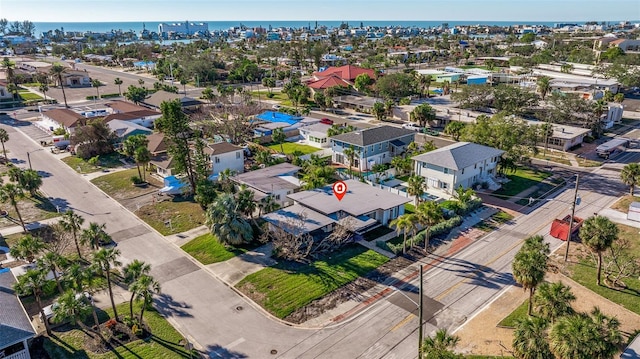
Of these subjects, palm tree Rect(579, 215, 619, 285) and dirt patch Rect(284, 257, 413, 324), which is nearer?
dirt patch Rect(284, 257, 413, 324)

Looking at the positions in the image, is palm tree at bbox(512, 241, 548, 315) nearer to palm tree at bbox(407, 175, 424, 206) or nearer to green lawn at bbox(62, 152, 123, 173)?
palm tree at bbox(407, 175, 424, 206)

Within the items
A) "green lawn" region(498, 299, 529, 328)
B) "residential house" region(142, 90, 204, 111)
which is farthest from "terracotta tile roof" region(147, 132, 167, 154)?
"green lawn" region(498, 299, 529, 328)

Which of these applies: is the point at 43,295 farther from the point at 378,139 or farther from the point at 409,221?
the point at 378,139

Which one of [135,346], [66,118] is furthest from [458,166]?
[66,118]

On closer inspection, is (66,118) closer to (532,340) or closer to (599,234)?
(532,340)

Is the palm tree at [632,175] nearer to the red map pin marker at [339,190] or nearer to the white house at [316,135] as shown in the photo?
the red map pin marker at [339,190]

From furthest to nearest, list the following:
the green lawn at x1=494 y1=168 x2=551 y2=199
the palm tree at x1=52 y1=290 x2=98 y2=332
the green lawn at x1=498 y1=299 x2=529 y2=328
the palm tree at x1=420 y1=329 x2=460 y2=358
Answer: the green lawn at x1=494 y1=168 x2=551 y2=199 < the green lawn at x1=498 y1=299 x2=529 y2=328 < the palm tree at x1=52 y1=290 x2=98 y2=332 < the palm tree at x1=420 y1=329 x2=460 y2=358

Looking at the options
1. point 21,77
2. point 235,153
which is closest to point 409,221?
point 235,153

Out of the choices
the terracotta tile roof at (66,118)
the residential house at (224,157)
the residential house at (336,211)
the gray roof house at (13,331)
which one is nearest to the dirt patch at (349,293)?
the residential house at (336,211)
